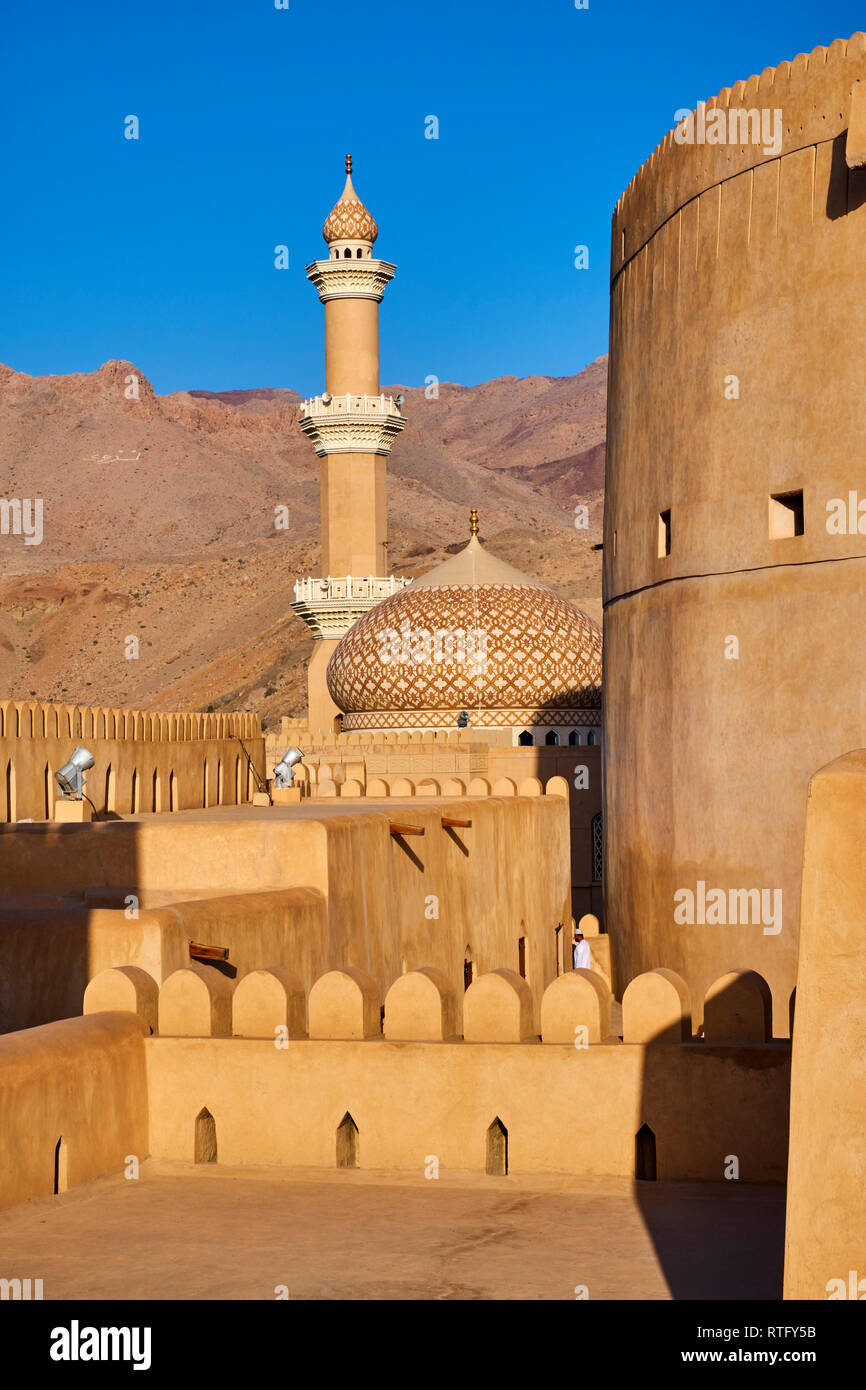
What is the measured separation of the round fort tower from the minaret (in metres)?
17.2

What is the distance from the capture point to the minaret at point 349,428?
28.5 m

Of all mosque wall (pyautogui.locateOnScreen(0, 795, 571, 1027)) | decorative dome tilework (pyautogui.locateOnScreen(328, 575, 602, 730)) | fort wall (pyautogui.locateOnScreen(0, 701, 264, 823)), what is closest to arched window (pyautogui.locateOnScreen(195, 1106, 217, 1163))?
mosque wall (pyautogui.locateOnScreen(0, 795, 571, 1027))

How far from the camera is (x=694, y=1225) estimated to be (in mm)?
5219

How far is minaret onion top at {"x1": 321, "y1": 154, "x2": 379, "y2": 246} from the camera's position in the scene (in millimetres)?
28906

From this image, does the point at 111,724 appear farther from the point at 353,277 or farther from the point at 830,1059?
the point at 353,277

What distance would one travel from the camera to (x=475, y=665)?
23.4m

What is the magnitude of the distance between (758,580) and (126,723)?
5.49 metres

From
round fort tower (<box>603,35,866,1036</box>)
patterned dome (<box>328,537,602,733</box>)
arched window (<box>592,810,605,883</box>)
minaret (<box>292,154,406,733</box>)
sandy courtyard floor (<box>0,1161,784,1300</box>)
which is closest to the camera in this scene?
sandy courtyard floor (<box>0,1161,784,1300</box>)

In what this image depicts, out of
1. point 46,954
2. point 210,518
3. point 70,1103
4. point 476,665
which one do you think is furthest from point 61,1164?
point 210,518

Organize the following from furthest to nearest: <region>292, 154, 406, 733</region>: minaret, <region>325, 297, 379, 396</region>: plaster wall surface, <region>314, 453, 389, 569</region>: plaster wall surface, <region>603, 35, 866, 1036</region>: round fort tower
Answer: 1. <region>314, 453, 389, 569</region>: plaster wall surface
2. <region>325, 297, 379, 396</region>: plaster wall surface
3. <region>292, 154, 406, 733</region>: minaret
4. <region>603, 35, 866, 1036</region>: round fort tower

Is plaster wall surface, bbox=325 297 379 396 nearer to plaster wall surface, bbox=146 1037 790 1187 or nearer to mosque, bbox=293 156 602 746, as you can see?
mosque, bbox=293 156 602 746

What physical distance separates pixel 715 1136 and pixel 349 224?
25.3m

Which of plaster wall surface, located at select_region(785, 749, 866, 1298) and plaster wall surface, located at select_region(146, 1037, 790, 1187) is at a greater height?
plaster wall surface, located at select_region(785, 749, 866, 1298)

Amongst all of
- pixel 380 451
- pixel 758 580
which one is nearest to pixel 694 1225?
pixel 758 580
